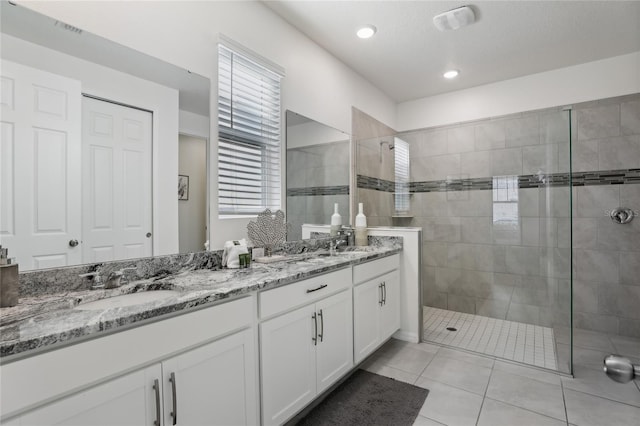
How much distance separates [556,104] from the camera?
127 inches

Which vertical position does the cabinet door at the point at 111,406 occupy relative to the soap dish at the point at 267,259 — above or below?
below

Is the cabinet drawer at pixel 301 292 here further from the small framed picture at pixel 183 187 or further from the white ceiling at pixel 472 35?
A: the white ceiling at pixel 472 35

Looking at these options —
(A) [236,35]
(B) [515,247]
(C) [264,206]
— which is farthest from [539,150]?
(A) [236,35]

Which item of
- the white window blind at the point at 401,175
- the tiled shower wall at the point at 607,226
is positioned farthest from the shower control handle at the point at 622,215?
the white window blind at the point at 401,175

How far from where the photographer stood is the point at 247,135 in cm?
212

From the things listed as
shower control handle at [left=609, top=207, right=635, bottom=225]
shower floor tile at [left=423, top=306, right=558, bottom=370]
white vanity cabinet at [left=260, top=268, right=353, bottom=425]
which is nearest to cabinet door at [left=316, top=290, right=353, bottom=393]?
white vanity cabinet at [left=260, top=268, right=353, bottom=425]

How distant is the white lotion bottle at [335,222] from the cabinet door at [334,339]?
2.99ft

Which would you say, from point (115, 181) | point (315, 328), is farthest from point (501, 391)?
point (115, 181)

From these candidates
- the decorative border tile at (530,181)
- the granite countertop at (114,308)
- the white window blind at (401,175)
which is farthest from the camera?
the white window blind at (401,175)

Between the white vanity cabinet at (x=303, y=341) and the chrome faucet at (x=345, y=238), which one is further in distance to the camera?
the chrome faucet at (x=345, y=238)

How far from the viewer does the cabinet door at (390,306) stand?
8.19ft

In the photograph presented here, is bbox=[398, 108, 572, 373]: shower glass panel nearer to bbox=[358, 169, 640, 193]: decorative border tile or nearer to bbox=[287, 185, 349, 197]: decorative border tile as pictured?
bbox=[358, 169, 640, 193]: decorative border tile

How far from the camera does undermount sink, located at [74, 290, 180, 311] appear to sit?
3.79 ft

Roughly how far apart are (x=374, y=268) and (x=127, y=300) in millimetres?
1649
